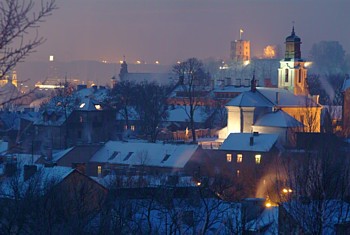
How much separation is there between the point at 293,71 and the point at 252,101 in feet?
25.3

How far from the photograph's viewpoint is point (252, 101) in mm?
60969

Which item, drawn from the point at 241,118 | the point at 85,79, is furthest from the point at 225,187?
the point at 85,79

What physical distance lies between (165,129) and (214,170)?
22175 mm

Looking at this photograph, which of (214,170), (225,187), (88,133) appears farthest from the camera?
(88,133)

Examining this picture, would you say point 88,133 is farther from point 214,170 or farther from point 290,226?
point 290,226

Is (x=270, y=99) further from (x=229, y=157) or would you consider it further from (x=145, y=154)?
(x=145, y=154)

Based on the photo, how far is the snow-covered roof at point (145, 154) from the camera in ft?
150

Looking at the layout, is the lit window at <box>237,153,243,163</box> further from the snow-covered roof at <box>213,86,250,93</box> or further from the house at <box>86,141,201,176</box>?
the snow-covered roof at <box>213,86,250,93</box>

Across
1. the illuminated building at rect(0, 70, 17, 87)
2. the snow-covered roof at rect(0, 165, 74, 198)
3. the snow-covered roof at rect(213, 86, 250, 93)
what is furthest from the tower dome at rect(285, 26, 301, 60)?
the illuminated building at rect(0, 70, 17, 87)

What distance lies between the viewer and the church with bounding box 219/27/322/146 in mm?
57469

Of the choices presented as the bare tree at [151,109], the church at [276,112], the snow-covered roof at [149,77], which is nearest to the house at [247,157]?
the church at [276,112]

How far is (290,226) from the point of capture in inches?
747

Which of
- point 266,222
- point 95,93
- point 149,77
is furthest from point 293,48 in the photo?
point 149,77

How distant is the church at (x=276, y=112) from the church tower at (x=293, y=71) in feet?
0.29
